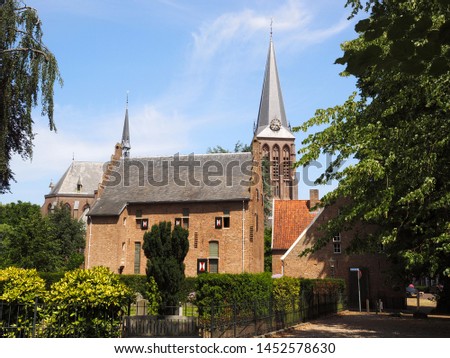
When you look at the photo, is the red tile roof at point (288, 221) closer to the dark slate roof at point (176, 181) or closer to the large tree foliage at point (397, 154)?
the dark slate roof at point (176, 181)

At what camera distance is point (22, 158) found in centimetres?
1741

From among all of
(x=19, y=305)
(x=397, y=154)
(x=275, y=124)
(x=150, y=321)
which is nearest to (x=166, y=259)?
(x=150, y=321)

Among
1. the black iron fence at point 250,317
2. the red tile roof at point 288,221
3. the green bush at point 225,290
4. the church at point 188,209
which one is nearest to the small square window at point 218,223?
the church at point 188,209

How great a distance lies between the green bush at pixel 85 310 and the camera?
1026 centimetres

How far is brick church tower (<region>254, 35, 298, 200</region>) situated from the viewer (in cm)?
7738

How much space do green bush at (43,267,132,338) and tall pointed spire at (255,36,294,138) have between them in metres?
69.2

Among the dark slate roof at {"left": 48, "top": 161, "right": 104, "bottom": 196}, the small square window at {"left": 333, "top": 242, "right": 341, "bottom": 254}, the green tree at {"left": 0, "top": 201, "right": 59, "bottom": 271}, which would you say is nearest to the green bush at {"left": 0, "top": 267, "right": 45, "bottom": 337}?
the green tree at {"left": 0, "top": 201, "right": 59, "bottom": 271}

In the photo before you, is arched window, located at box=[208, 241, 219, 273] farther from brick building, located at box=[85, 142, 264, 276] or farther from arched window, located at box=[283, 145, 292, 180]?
arched window, located at box=[283, 145, 292, 180]

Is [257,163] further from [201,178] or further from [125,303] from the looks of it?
[125,303]

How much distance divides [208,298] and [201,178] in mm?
26706

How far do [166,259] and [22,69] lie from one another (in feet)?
26.7

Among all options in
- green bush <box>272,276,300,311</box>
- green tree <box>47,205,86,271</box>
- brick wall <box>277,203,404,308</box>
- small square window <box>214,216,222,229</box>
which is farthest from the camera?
green tree <box>47,205,86,271</box>

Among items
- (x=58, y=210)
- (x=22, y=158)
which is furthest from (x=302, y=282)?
(x=58, y=210)

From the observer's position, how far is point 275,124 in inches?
3098
